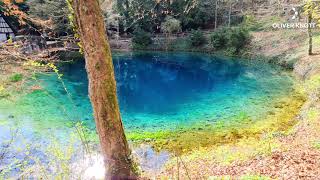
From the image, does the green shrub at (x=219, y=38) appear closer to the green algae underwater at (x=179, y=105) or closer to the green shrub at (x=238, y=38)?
the green shrub at (x=238, y=38)

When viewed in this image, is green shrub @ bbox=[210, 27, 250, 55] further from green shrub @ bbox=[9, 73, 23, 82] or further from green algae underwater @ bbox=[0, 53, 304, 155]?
green shrub @ bbox=[9, 73, 23, 82]

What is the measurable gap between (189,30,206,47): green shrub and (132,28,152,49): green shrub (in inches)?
201

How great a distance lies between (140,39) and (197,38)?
6.80 m

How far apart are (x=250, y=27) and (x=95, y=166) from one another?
3201 centimetres

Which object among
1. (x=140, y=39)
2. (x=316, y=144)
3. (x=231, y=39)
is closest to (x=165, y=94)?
(x=231, y=39)

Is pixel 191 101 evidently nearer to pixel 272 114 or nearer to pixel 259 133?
pixel 272 114

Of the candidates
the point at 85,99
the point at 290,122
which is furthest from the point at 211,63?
the point at 290,122

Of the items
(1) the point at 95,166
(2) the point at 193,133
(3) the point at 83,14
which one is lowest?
(2) the point at 193,133

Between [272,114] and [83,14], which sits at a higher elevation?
[83,14]

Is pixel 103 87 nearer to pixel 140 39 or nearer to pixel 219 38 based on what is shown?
pixel 219 38

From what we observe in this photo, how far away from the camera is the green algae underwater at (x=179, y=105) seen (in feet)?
43.7

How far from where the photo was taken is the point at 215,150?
11266 millimetres

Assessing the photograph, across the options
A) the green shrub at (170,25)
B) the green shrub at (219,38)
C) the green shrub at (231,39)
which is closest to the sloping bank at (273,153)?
the green shrub at (231,39)

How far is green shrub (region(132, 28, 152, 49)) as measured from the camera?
35875mm
